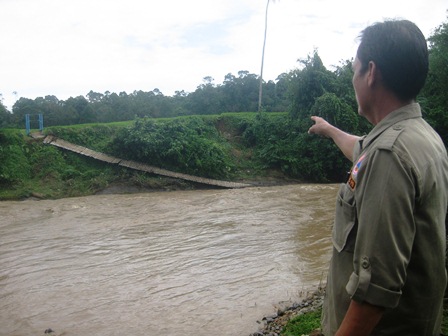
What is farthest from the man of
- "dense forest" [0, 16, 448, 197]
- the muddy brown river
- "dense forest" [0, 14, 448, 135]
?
"dense forest" [0, 14, 448, 135]

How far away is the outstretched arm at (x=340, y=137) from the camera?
2070 millimetres

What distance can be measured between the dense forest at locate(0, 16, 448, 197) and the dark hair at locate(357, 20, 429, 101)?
16690 millimetres

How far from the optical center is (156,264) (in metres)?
7.97

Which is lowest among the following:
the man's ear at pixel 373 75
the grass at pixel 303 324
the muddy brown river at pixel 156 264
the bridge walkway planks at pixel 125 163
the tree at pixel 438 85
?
the muddy brown river at pixel 156 264

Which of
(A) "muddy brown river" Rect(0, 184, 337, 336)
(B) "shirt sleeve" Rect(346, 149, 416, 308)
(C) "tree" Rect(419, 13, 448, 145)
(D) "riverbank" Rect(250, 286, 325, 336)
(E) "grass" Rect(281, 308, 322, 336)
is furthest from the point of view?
(C) "tree" Rect(419, 13, 448, 145)

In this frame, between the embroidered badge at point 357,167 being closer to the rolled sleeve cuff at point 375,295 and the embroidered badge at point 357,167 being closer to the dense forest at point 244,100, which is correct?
the rolled sleeve cuff at point 375,295

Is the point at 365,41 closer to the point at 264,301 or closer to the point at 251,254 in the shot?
the point at 264,301

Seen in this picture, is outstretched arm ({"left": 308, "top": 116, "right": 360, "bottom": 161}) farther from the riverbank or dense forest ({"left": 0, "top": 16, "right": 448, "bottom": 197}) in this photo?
dense forest ({"left": 0, "top": 16, "right": 448, "bottom": 197})

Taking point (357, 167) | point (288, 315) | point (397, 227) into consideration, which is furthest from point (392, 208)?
point (288, 315)

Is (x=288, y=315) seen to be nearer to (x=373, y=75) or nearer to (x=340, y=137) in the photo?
(x=340, y=137)

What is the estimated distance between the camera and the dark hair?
1.39 metres

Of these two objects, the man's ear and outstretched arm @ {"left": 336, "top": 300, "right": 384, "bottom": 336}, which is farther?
the man's ear

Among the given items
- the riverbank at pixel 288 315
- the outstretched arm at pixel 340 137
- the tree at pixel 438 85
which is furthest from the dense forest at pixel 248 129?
the outstretched arm at pixel 340 137

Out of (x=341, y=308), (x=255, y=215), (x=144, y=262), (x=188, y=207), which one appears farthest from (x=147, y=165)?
(x=341, y=308)
